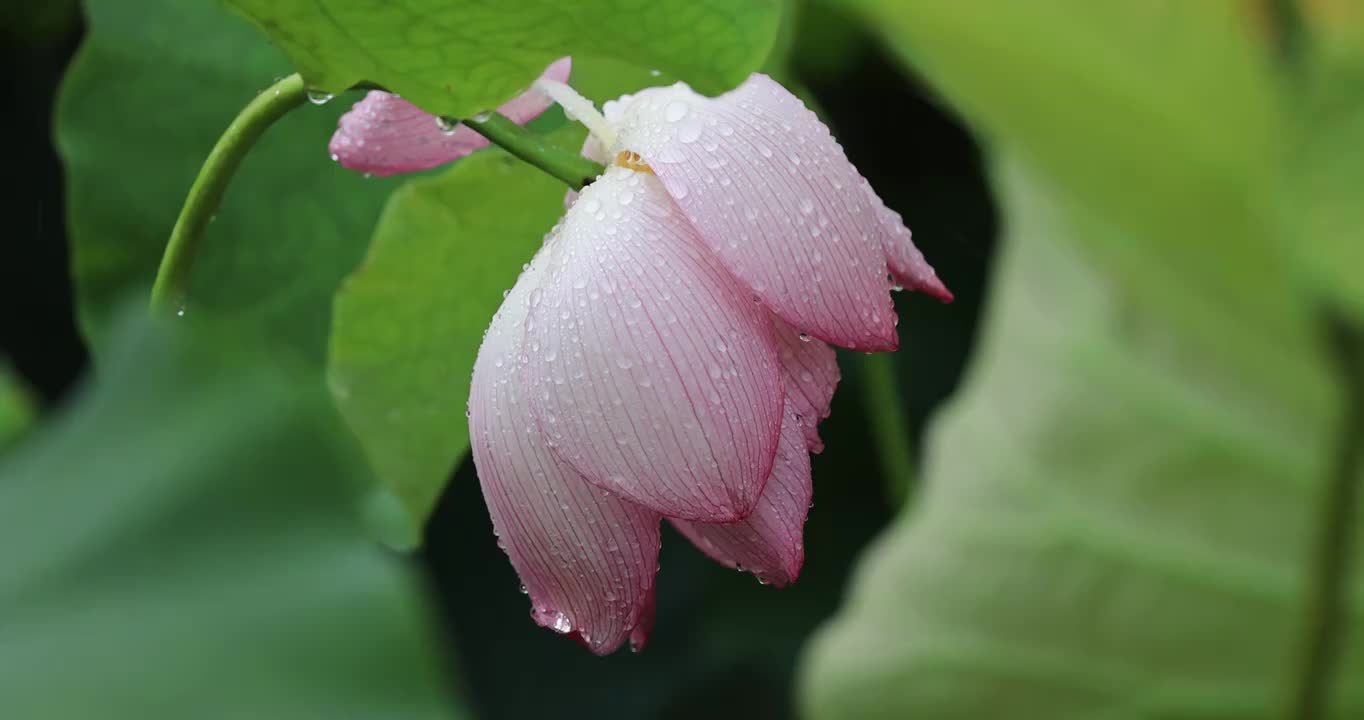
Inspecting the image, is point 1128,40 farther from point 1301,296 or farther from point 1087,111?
point 1301,296

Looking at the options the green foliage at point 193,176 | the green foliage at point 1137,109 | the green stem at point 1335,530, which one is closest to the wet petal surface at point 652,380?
the green foliage at point 193,176

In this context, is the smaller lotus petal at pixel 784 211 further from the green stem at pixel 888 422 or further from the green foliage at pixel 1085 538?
the green foliage at pixel 1085 538

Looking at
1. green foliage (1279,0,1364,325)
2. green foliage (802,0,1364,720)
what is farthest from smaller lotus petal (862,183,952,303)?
green foliage (1279,0,1364,325)

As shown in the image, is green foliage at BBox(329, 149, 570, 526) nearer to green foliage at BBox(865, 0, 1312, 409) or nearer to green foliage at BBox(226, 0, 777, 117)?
green foliage at BBox(226, 0, 777, 117)

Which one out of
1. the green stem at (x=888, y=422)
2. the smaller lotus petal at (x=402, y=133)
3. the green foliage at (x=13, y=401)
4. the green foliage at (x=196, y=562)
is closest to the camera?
the green foliage at (x=196, y=562)

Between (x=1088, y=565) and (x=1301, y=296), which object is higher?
(x=1301, y=296)

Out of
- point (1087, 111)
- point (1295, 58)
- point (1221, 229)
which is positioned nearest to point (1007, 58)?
point (1087, 111)
